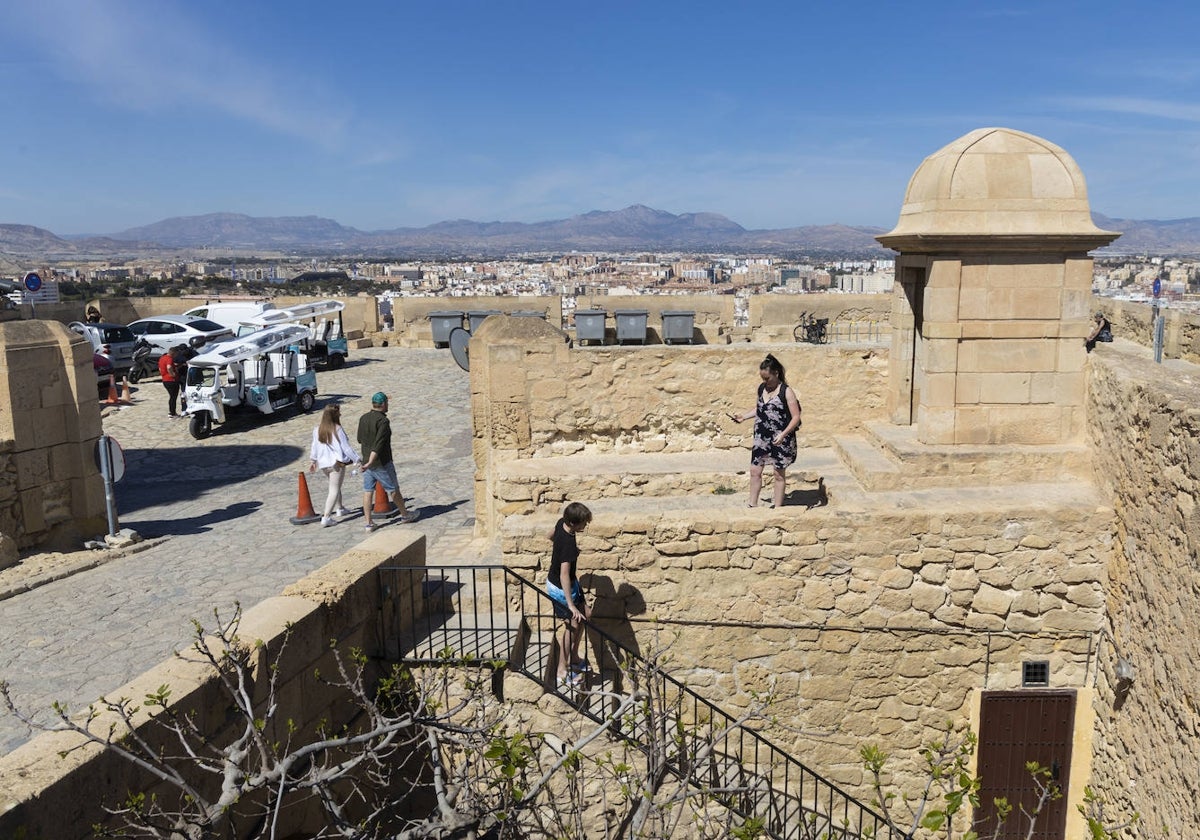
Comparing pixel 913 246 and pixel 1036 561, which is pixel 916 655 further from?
pixel 913 246

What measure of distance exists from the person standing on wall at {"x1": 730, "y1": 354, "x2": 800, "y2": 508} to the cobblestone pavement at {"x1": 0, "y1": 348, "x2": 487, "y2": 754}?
2940mm

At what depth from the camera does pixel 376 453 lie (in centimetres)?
1001

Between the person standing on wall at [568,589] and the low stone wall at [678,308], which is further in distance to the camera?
the low stone wall at [678,308]

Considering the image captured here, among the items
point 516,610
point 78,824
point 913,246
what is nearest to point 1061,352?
point 913,246

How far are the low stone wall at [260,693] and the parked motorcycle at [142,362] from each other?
16.0 metres

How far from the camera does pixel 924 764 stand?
320 inches

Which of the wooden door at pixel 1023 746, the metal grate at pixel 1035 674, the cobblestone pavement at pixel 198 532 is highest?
the cobblestone pavement at pixel 198 532

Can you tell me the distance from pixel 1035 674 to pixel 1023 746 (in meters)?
0.64

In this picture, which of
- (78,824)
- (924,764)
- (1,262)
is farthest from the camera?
(1,262)

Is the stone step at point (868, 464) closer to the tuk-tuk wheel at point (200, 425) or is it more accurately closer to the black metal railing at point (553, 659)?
the black metal railing at point (553, 659)

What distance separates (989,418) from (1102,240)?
5.89ft

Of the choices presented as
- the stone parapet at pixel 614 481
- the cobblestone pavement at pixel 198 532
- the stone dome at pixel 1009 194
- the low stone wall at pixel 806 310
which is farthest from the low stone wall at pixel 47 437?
the low stone wall at pixel 806 310

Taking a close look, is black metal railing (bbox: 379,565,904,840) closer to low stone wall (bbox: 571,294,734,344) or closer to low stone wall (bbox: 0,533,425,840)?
low stone wall (bbox: 0,533,425,840)

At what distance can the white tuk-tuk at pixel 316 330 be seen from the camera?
21750 millimetres
